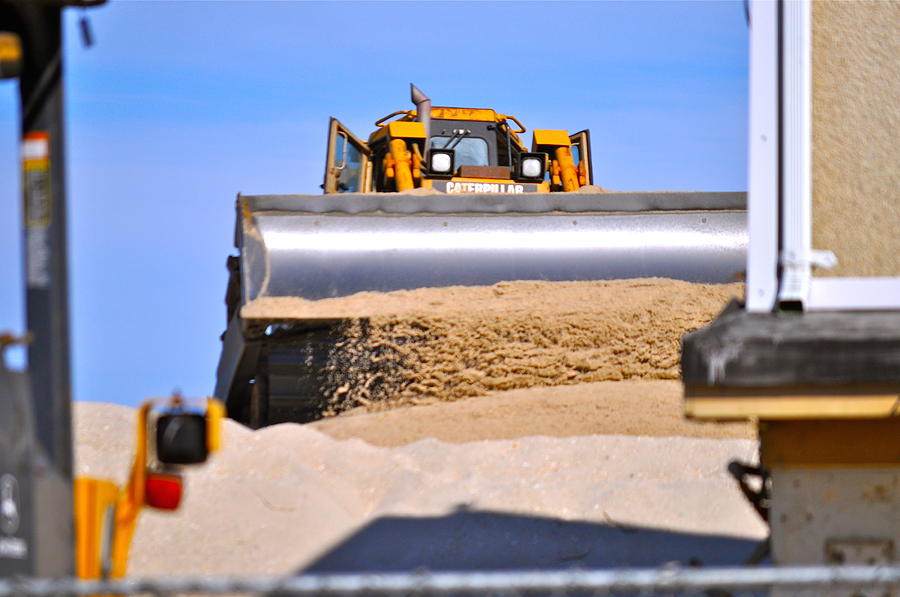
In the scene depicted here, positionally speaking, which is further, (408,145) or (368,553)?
(408,145)

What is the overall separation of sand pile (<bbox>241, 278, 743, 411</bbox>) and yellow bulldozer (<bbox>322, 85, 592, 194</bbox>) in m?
3.73

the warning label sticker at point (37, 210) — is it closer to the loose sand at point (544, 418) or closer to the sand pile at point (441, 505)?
the sand pile at point (441, 505)

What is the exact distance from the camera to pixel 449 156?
11117 mm

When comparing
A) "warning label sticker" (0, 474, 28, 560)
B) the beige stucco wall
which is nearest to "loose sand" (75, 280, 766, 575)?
the beige stucco wall

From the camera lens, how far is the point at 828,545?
276 cm

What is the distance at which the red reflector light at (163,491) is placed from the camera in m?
2.67

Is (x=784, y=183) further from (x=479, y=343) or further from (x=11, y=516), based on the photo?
(x=479, y=343)

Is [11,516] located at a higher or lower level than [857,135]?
lower

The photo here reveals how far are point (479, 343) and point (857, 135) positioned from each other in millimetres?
4115

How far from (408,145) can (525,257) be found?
12.8 feet

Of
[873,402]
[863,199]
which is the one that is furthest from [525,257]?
[873,402]

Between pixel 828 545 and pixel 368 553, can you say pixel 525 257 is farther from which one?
pixel 828 545

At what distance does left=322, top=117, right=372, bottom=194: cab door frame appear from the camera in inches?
431

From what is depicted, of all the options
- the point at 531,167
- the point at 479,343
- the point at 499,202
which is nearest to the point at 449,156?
the point at 531,167
